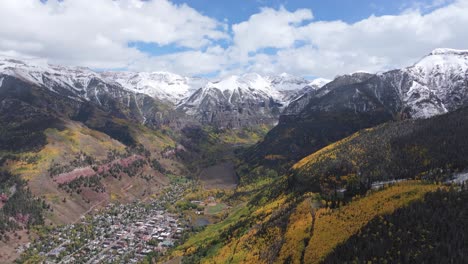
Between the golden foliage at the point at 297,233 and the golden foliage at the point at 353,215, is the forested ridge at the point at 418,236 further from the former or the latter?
the golden foliage at the point at 297,233

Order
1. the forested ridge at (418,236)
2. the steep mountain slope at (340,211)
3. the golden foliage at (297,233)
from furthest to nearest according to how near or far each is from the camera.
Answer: the golden foliage at (297,233)
the steep mountain slope at (340,211)
the forested ridge at (418,236)

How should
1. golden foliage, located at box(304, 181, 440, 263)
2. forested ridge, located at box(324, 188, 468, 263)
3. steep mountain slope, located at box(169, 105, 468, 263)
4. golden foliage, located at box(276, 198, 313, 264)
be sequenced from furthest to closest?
golden foliage, located at box(276, 198, 313, 264), steep mountain slope, located at box(169, 105, 468, 263), golden foliage, located at box(304, 181, 440, 263), forested ridge, located at box(324, 188, 468, 263)

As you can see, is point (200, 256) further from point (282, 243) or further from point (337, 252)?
point (337, 252)

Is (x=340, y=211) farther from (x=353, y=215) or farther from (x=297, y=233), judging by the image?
(x=297, y=233)

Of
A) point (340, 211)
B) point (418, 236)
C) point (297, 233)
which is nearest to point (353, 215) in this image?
point (340, 211)

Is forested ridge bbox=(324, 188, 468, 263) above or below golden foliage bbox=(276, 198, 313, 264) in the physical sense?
above

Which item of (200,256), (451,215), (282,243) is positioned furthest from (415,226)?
(200,256)

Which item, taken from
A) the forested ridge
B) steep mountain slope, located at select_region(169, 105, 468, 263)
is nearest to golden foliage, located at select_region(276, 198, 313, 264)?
steep mountain slope, located at select_region(169, 105, 468, 263)

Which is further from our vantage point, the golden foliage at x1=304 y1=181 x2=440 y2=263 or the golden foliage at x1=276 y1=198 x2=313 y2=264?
the golden foliage at x1=276 y1=198 x2=313 y2=264

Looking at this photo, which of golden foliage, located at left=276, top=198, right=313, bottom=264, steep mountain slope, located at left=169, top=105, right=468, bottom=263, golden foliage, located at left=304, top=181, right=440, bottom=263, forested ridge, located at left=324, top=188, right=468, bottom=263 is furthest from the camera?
golden foliage, located at left=276, top=198, right=313, bottom=264

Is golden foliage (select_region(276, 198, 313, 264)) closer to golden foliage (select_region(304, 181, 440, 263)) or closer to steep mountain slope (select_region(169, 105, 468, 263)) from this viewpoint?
steep mountain slope (select_region(169, 105, 468, 263))

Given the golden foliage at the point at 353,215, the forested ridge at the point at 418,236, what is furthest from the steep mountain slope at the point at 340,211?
the forested ridge at the point at 418,236
